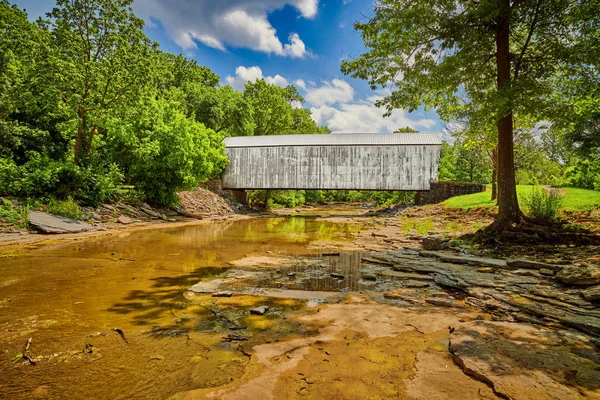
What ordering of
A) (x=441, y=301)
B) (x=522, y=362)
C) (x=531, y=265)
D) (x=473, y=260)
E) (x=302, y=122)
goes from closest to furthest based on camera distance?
(x=522, y=362), (x=441, y=301), (x=531, y=265), (x=473, y=260), (x=302, y=122)

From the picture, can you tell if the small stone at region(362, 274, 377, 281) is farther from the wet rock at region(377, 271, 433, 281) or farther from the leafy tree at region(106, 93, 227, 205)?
the leafy tree at region(106, 93, 227, 205)

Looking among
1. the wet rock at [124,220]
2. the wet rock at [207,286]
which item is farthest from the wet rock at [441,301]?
the wet rock at [124,220]

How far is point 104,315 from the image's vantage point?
13.8 feet

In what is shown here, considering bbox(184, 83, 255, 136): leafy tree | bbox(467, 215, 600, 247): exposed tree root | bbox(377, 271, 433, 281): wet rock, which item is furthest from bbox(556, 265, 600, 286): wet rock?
bbox(184, 83, 255, 136): leafy tree

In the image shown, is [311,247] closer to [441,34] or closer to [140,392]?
[441,34]

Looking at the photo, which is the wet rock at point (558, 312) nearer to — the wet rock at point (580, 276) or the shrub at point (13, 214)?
the wet rock at point (580, 276)

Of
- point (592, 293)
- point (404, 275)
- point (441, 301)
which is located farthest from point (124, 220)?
point (592, 293)

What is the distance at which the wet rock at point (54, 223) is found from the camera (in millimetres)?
11820

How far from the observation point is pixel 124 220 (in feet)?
53.1

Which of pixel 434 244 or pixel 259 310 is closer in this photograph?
pixel 259 310

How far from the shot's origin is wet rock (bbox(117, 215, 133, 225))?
15.9 m

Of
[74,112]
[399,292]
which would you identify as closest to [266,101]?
[74,112]

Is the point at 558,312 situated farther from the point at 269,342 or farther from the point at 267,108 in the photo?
the point at 267,108

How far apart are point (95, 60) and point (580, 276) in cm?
1978
